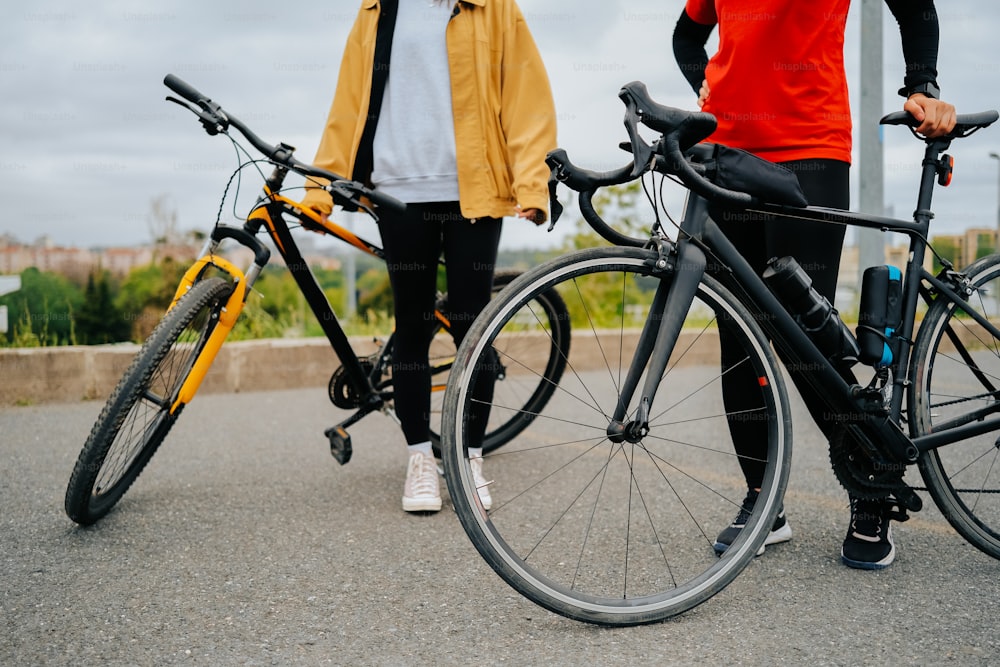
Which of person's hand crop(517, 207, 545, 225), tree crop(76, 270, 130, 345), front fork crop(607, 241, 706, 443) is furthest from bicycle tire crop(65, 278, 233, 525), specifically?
tree crop(76, 270, 130, 345)

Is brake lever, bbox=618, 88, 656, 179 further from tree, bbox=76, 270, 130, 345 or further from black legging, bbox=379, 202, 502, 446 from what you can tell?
tree, bbox=76, 270, 130, 345

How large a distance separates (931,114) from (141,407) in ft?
7.93

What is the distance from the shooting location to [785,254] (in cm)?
243

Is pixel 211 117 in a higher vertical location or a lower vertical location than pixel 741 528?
higher

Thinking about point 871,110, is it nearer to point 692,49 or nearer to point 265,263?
point 692,49

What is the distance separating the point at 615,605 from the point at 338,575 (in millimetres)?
816

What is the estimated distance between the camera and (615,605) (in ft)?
6.53

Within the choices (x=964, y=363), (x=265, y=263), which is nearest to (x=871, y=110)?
(x=964, y=363)

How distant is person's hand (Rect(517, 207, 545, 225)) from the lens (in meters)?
2.84

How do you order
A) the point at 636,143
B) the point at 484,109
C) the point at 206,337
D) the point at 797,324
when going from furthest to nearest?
the point at 484,109 < the point at 206,337 < the point at 797,324 < the point at 636,143

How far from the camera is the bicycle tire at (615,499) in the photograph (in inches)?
76.1

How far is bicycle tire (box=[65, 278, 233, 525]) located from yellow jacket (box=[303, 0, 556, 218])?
0.56 m

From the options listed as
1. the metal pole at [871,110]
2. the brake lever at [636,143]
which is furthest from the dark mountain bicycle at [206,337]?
the metal pole at [871,110]

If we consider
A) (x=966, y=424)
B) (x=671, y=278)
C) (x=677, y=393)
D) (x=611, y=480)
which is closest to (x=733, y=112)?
(x=671, y=278)
